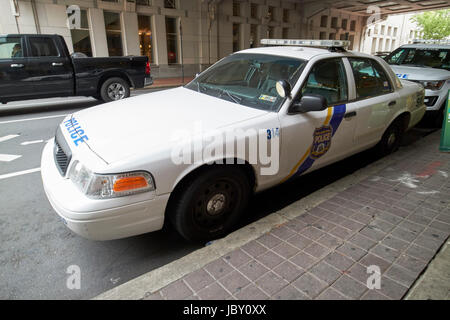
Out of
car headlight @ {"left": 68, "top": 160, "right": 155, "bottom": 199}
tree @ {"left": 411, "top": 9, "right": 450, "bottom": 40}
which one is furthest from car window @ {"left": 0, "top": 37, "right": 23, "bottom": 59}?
tree @ {"left": 411, "top": 9, "right": 450, "bottom": 40}

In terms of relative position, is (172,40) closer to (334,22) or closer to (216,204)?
(216,204)

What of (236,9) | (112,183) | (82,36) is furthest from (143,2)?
(112,183)

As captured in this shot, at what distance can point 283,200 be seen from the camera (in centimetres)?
364

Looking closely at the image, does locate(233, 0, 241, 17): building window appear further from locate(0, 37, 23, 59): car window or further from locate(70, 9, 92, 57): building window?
locate(0, 37, 23, 59): car window

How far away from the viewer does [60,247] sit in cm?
277

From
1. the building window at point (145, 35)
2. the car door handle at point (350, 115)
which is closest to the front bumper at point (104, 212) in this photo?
the car door handle at point (350, 115)

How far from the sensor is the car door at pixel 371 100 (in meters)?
3.70

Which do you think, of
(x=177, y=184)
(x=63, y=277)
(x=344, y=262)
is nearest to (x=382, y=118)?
(x=344, y=262)

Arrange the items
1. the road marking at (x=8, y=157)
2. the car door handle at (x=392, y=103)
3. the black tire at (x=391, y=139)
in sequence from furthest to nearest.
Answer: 1. the road marking at (x=8, y=157)
2. the black tire at (x=391, y=139)
3. the car door handle at (x=392, y=103)

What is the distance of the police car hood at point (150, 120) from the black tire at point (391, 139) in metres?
2.62

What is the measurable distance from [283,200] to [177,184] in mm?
1676

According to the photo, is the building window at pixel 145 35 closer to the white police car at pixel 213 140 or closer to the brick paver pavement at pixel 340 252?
the white police car at pixel 213 140

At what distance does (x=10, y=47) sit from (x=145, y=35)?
11.6 meters

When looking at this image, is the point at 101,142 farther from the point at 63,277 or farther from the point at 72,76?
the point at 72,76
